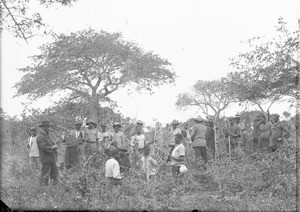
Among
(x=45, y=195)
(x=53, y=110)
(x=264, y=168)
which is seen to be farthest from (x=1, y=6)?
(x=264, y=168)

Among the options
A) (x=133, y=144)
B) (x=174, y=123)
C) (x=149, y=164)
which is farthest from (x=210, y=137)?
(x=149, y=164)

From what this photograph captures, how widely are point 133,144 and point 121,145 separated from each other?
11.9 inches

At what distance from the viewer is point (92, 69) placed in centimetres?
1302

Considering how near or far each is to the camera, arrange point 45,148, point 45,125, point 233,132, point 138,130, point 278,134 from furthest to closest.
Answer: point 233,132, point 138,130, point 278,134, point 45,125, point 45,148

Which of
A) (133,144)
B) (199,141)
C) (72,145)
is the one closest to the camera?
(199,141)

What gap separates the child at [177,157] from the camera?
8906mm

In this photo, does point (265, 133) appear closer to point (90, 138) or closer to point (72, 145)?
point (90, 138)

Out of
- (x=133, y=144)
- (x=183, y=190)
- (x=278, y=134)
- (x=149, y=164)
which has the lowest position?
(x=183, y=190)

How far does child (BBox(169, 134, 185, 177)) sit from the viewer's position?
8906 millimetres

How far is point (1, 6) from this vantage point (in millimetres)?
8453

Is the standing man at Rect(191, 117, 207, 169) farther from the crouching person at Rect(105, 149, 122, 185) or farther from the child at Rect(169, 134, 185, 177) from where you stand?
the crouching person at Rect(105, 149, 122, 185)

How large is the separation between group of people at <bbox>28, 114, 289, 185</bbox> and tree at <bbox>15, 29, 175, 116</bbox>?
1648 millimetres

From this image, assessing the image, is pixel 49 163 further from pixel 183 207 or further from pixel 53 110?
pixel 53 110

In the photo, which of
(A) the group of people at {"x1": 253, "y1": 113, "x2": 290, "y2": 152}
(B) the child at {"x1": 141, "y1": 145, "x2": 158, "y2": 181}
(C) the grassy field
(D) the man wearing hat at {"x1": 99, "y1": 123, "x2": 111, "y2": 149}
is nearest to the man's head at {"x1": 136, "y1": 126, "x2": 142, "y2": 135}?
(D) the man wearing hat at {"x1": 99, "y1": 123, "x2": 111, "y2": 149}
